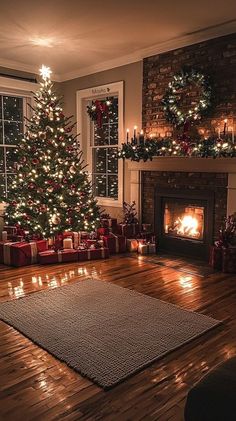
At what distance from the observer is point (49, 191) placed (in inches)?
191

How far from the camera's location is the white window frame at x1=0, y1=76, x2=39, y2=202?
18.8 ft

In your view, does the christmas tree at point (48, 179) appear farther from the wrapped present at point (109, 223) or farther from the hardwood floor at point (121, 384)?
the hardwood floor at point (121, 384)

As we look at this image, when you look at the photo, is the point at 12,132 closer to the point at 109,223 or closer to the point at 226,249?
the point at 109,223

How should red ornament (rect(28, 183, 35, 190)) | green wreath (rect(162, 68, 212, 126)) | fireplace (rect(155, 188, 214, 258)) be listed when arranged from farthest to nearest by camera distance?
red ornament (rect(28, 183, 35, 190))
fireplace (rect(155, 188, 214, 258))
green wreath (rect(162, 68, 212, 126))

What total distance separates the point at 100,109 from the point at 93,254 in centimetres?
262

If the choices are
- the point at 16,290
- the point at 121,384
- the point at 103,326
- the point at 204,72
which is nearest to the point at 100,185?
the point at 204,72

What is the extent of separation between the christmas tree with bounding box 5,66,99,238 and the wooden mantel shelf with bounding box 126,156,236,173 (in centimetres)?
95

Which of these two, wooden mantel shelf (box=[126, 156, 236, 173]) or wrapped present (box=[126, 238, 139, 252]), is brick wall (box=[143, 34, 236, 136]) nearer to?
wooden mantel shelf (box=[126, 156, 236, 173])

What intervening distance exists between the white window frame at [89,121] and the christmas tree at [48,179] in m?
0.94

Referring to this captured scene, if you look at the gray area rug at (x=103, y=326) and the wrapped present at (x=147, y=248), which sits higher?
the wrapped present at (x=147, y=248)

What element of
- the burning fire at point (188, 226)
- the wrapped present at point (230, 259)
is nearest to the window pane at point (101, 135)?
the burning fire at point (188, 226)

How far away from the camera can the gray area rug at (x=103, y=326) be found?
91.4 inches

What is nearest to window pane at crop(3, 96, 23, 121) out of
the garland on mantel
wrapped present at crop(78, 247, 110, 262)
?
the garland on mantel

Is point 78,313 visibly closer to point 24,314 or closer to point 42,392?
point 24,314
